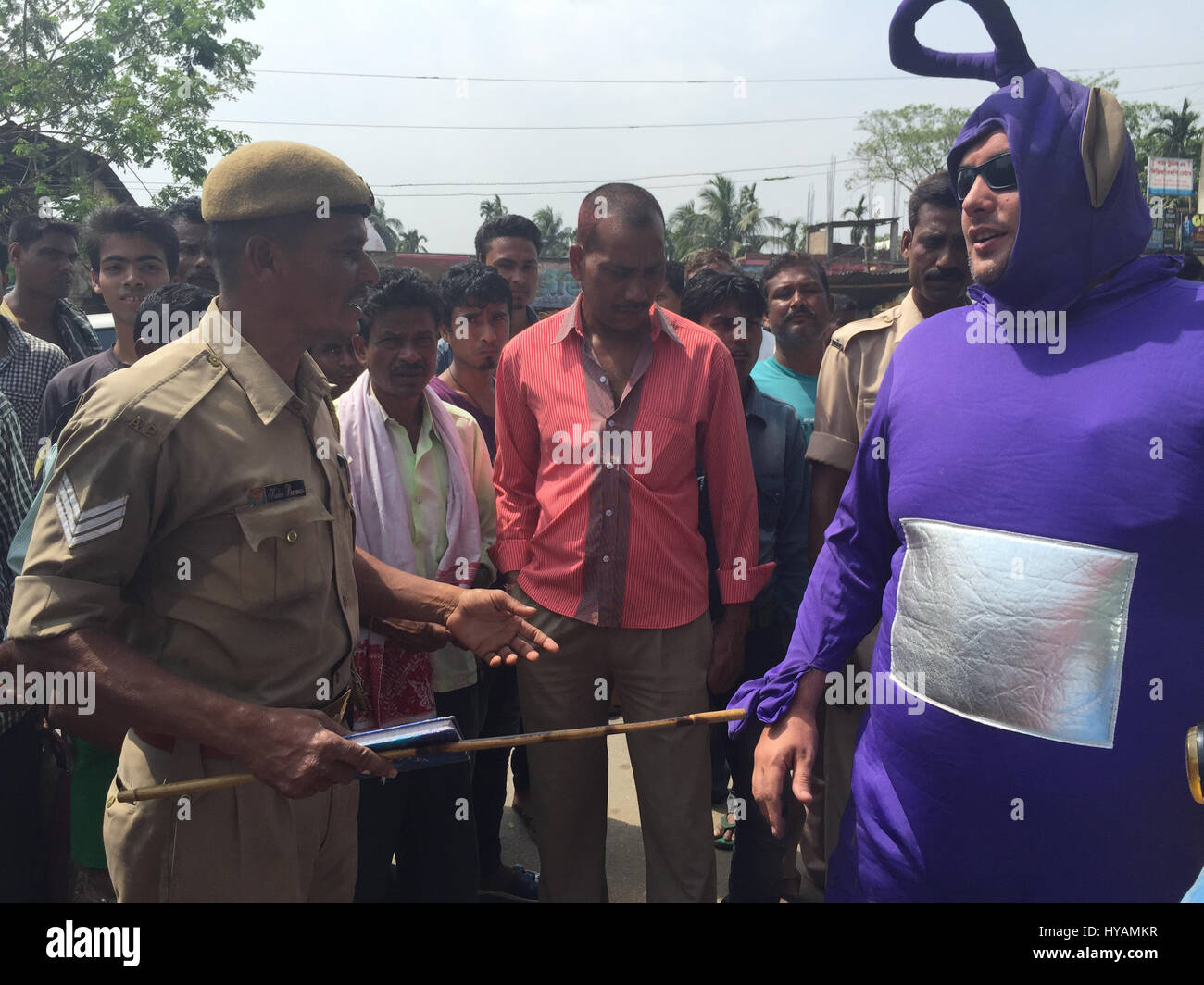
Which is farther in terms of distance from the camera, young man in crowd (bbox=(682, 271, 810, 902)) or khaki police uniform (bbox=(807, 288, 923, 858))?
young man in crowd (bbox=(682, 271, 810, 902))

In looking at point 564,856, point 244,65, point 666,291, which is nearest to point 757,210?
point 244,65

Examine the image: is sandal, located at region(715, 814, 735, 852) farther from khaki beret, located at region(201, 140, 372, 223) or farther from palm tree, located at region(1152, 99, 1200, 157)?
palm tree, located at region(1152, 99, 1200, 157)

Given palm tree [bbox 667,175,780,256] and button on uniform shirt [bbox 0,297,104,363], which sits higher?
palm tree [bbox 667,175,780,256]

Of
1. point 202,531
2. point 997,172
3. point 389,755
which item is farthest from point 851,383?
point 202,531

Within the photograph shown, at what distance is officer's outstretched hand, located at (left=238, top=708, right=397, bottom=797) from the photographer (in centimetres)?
171

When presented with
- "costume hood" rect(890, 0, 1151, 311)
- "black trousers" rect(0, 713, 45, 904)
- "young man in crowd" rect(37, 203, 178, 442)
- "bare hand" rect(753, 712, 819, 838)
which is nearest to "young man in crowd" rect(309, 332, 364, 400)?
"young man in crowd" rect(37, 203, 178, 442)

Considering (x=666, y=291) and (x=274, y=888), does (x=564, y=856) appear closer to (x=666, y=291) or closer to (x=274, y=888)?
(x=274, y=888)

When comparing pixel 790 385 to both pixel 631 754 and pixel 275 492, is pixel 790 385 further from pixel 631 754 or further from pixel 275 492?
pixel 275 492

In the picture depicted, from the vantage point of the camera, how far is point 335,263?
6.58 feet

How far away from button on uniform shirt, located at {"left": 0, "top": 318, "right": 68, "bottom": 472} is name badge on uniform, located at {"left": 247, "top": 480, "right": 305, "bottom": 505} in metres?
2.70

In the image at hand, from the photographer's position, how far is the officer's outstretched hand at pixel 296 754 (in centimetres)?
171

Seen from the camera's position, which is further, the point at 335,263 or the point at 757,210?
the point at 757,210

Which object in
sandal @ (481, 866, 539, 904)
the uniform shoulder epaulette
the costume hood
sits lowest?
sandal @ (481, 866, 539, 904)
